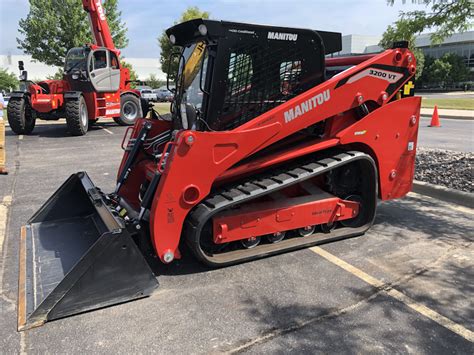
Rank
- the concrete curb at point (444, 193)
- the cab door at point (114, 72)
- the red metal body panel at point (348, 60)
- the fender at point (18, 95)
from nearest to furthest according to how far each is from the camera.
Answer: the red metal body panel at point (348, 60) → the concrete curb at point (444, 193) → the fender at point (18, 95) → the cab door at point (114, 72)

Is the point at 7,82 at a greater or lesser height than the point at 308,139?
greater

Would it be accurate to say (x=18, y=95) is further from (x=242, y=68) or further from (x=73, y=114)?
(x=242, y=68)

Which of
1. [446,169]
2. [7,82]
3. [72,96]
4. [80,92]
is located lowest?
[446,169]

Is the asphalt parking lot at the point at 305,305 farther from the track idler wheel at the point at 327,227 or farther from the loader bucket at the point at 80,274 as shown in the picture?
the track idler wheel at the point at 327,227

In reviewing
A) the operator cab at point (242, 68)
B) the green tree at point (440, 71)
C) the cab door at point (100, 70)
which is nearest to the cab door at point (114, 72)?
the cab door at point (100, 70)

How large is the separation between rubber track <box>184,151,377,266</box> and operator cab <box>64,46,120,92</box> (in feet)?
35.1

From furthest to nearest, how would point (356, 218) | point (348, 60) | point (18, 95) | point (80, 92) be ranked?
1. point (18, 95)
2. point (80, 92)
3. point (348, 60)
4. point (356, 218)

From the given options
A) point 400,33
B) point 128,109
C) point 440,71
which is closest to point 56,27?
point 128,109

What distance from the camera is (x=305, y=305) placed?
3.15m

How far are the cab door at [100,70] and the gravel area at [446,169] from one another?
10067mm

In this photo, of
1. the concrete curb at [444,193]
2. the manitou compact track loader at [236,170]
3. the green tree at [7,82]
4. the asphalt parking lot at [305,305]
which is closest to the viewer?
the asphalt parking lot at [305,305]

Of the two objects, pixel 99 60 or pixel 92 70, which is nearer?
pixel 92 70

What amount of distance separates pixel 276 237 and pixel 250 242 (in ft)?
0.99

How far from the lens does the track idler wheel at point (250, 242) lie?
4023 millimetres
